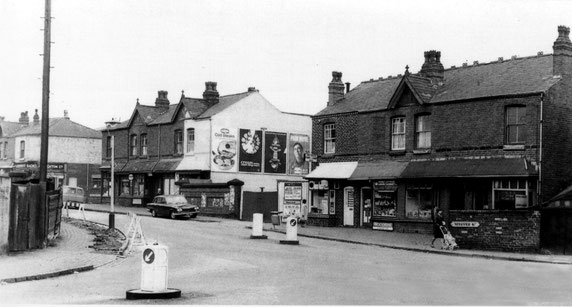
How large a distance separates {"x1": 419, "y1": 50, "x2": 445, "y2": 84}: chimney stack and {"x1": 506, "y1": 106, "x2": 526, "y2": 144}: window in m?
5.59

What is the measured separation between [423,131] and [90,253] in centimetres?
1823

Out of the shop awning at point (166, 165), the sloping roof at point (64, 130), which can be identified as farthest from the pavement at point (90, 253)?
the sloping roof at point (64, 130)

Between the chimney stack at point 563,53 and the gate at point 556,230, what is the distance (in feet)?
22.8

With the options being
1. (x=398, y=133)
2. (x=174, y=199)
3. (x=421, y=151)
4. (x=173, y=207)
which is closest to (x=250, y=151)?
(x=174, y=199)

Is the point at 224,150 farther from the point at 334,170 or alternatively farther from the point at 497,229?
the point at 497,229

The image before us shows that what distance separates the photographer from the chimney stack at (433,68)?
35250mm

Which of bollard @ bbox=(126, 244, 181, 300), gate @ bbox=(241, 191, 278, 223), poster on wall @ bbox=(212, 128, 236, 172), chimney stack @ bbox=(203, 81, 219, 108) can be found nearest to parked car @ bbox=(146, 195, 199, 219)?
gate @ bbox=(241, 191, 278, 223)

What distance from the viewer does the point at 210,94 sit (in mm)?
51375

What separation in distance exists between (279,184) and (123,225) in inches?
553

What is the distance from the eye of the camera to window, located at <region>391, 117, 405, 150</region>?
115 feet

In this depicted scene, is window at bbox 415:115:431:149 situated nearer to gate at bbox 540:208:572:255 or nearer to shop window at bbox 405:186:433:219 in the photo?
shop window at bbox 405:186:433:219

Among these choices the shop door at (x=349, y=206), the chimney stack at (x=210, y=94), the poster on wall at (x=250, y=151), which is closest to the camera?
the shop door at (x=349, y=206)

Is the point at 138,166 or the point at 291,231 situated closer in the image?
the point at 291,231

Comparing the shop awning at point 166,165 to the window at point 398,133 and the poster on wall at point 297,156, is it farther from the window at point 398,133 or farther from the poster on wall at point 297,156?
the window at point 398,133
